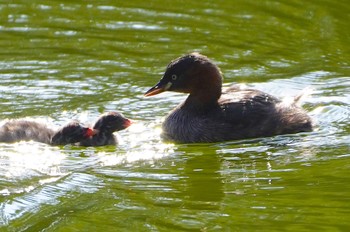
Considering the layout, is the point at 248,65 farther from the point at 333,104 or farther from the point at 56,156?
the point at 56,156

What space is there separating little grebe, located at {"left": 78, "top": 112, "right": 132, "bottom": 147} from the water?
0.17m

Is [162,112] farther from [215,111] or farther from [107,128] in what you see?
[107,128]

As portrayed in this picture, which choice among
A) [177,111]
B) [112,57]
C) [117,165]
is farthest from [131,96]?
[117,165]

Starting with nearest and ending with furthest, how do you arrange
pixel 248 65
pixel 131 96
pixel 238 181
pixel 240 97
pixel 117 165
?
pixel 238 181
pixel 117 165
pixel 240 97
pixel 131 96
pixel 248 65

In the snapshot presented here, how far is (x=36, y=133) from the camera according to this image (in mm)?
9961

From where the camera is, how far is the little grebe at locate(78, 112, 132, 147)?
9984 mm

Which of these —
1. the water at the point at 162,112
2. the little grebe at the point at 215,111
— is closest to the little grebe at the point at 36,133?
the water at the point at 162,112

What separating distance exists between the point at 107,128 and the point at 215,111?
1140mm

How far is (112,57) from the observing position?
12.7m

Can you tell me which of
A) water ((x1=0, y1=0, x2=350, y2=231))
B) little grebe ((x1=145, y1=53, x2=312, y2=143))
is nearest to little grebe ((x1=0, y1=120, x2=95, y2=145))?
water ((x1=0, y1=0, x2=350, y2=231))

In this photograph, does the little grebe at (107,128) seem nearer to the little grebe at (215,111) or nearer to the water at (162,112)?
the water at (162,112)

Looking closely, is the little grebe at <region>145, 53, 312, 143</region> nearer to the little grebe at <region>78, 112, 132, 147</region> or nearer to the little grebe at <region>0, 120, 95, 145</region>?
the little grebe at <region>78, 112, 132, 147</region>

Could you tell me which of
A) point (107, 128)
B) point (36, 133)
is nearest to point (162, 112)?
point (107, 128)

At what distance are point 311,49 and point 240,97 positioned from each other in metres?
2.94
